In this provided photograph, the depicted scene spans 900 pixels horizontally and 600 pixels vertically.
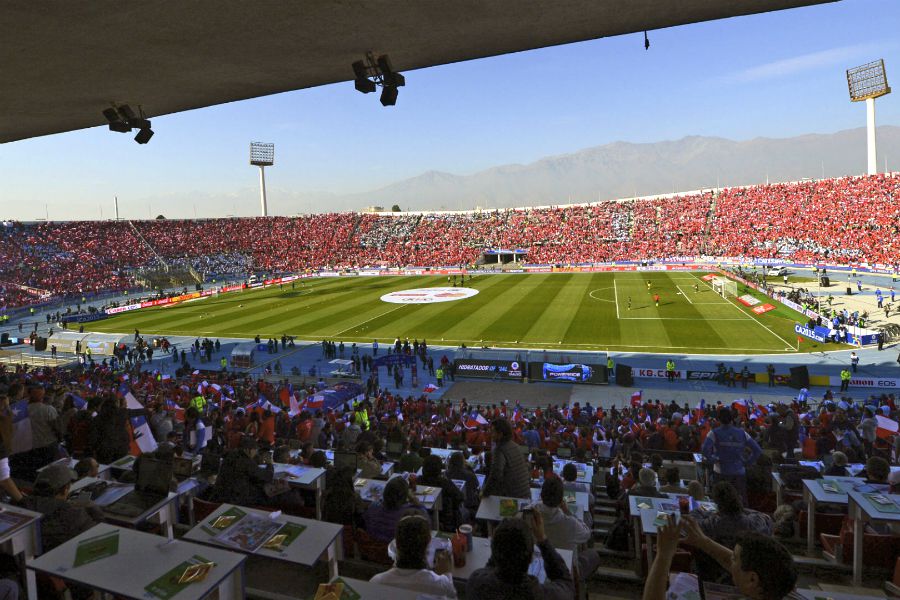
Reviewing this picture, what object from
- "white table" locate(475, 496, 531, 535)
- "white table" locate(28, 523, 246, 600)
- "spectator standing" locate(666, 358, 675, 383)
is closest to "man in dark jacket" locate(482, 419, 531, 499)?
"white table" locate(475, 496, 531, 535)

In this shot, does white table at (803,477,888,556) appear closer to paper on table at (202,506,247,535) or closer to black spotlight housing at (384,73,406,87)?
paper on table at (202,506,247,535)

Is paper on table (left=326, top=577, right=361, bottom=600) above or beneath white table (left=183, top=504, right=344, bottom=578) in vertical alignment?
above

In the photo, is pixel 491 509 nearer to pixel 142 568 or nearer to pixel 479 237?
pixel 142 568

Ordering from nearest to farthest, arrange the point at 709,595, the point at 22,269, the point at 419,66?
the point at 709,595 < the point at 419,66 < the point at 22,269

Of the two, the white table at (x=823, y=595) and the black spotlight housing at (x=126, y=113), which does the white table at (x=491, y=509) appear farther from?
the black spotlight housing at (x=126, y=113)

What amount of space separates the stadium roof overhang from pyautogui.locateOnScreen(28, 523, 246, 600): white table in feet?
20.8

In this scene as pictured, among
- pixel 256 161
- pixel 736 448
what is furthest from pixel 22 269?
pixel 736 448

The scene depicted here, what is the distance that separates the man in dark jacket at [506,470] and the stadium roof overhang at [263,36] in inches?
225

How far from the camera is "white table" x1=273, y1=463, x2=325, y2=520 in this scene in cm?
684

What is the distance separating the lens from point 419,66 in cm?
973

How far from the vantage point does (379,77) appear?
30.5 ft

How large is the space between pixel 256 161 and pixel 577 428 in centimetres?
12977

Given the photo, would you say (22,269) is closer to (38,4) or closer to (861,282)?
(38,4)

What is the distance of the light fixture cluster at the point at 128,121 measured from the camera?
37.5 ft
